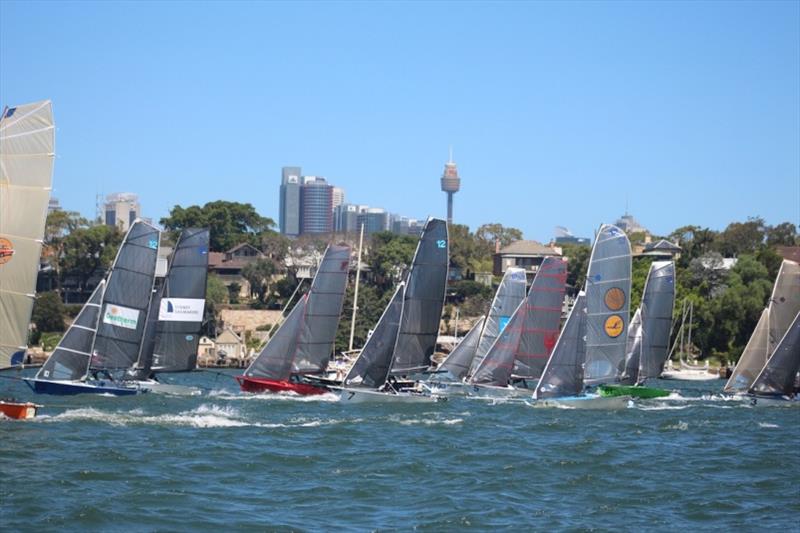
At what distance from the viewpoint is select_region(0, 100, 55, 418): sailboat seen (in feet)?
118

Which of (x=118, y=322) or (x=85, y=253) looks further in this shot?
(x=85, y=253)

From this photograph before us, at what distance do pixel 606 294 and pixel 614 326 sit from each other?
1.47 metres

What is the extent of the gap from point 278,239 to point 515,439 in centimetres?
9289

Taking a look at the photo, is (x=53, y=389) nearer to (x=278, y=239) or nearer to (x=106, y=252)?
(x=106, y=252)

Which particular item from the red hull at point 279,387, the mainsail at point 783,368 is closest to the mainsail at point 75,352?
the red hull at point 279,387

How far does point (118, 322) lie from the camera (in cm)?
5128

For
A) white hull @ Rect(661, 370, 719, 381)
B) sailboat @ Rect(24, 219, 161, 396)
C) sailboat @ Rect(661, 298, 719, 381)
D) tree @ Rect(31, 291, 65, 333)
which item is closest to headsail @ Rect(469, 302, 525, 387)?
sailboat @ Rect(24, 219, 161, 396)

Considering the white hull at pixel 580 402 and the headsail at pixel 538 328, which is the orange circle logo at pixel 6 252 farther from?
the headsail at pixel 538 328

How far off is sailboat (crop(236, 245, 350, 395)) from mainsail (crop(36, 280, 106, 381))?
7.19m

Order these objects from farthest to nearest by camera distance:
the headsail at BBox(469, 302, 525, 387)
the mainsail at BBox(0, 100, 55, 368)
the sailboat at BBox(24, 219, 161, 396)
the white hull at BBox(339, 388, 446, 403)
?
the headsail at BBox(469, 302, 525, 387) → the white hull at BBox(339, 388, 446, 403) → the sailboat at BBox(24, 219, 161, 396) → the mainsail at BBox(0, 100, 55, 368)

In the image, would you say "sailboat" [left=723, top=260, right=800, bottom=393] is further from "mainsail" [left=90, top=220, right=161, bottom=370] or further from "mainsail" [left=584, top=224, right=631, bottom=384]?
"mainsail" [left=90, top=220, right=161, bottom=370]

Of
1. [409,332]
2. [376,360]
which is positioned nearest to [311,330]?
[376,360]

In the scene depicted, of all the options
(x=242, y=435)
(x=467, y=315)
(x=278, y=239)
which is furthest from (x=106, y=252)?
(x=242, y=435)

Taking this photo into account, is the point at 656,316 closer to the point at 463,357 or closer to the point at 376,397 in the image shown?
the point at 463,357
